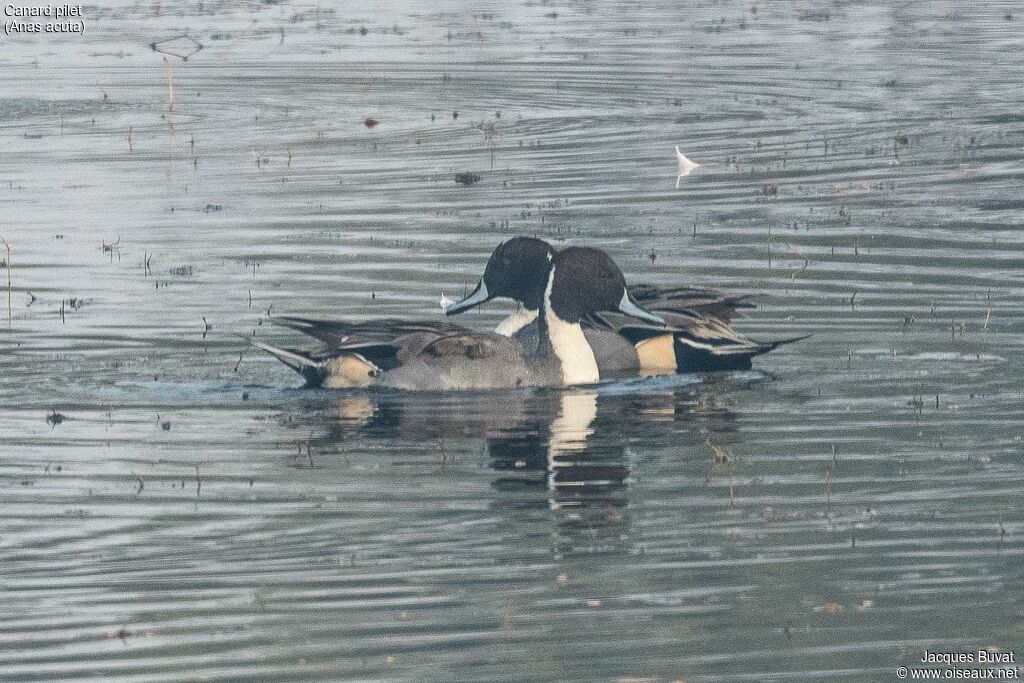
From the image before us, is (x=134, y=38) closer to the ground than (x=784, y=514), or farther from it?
farther from it

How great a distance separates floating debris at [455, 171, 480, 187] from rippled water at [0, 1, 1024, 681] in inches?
4.2

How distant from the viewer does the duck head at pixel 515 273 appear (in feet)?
44.7

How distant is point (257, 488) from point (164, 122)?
53.1ft

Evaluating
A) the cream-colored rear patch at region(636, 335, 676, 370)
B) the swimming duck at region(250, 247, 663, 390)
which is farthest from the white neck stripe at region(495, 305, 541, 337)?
the cream-colored rear patch at region(636, 335, 676, 370)

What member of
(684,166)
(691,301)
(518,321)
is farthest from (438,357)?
(684,166)

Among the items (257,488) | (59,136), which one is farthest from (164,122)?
(257,488)

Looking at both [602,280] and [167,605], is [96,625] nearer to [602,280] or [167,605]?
[167,605]

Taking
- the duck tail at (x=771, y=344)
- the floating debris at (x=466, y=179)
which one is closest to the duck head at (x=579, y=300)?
the duck tail at (x=771, y=344)

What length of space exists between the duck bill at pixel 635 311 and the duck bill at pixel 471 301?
849 millimetres

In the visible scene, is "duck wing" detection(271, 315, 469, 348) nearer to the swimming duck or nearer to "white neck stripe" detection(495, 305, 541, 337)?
the swimming duck

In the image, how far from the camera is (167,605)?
8.08 m

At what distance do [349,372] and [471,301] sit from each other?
4.07 ft

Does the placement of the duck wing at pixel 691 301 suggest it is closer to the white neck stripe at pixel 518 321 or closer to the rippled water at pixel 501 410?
the rippled water at pixel 501 410

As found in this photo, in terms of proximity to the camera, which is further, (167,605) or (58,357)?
(58,357)
